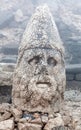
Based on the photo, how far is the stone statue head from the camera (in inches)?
223

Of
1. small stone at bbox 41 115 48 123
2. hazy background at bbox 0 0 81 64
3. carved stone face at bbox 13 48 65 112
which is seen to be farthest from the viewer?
hazy background at bbox 0 0 81 64

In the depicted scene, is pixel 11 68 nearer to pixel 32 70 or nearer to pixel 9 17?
pixel 32 70

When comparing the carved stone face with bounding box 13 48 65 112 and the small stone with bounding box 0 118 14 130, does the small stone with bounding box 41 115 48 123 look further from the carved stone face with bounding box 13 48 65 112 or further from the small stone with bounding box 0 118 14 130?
the small stone with bounding box 0 118 14 130

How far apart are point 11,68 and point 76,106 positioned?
2.11 meters

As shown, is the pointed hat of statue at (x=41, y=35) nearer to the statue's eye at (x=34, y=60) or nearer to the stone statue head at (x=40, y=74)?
the stone statue head at (x=40, y=74)

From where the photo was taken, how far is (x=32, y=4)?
23.5m

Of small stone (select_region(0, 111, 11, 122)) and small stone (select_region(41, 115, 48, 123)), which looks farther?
small stone (select_region(0, 111, 11, 122))

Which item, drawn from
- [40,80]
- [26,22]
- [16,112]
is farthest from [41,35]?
[26,22]

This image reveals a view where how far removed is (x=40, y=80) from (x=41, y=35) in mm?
827

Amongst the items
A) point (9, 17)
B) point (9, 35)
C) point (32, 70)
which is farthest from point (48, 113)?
point (9, 17)

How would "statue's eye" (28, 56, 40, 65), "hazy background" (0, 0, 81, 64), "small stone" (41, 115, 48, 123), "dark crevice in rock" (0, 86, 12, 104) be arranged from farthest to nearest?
1. "hazy background" (0, 0, 81, 64)
2. "dark crevice in rock" (0, 86, 12, 104)
3. "statue's eye" (28, 56, 40, 65)
4. "small stone" (41, 115, 48, 123)

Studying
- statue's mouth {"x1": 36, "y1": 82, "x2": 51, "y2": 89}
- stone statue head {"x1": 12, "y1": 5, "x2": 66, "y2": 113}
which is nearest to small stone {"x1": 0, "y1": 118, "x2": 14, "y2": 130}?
stone statue head {"x1": 12, "y1": 5, "x2": 66, "y2": 113}

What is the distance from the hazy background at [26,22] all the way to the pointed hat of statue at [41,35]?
7884mm

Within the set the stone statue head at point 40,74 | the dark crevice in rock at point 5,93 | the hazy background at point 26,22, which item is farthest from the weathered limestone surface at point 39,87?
the hazy background at point 26,22
